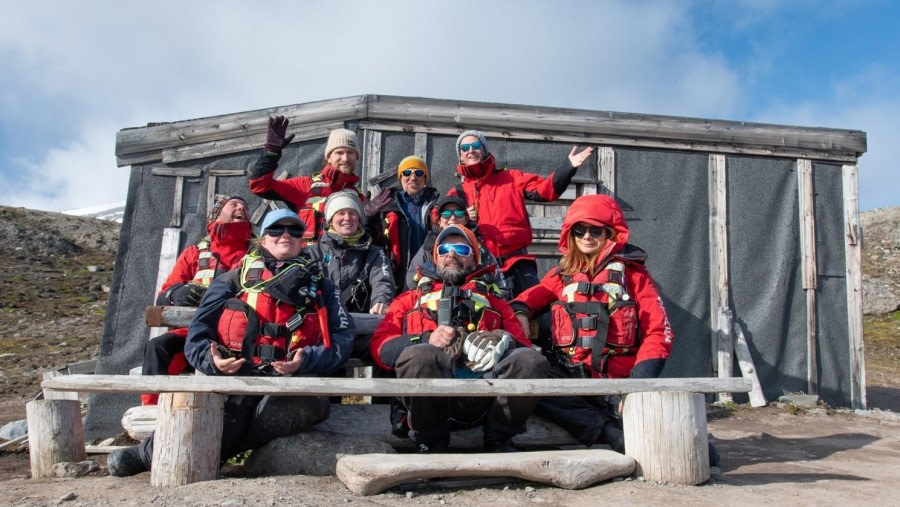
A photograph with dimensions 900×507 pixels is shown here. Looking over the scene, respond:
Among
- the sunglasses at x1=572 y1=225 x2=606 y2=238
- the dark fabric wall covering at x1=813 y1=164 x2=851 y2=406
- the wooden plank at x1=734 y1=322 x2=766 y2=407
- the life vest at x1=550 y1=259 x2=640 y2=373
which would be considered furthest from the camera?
the dark fabric wall covering at x1=813 y1=164 x2=851 y2=406

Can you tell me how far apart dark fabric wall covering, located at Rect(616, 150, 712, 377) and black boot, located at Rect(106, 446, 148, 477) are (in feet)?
19.4

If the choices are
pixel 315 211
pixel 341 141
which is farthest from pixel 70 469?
pixel 341 141

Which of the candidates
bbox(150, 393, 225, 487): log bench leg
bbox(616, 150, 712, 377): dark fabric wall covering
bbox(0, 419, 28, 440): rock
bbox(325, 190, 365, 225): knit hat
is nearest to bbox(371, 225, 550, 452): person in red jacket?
bbox(325, 190, 365, 225): knit hat

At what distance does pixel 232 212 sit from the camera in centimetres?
600

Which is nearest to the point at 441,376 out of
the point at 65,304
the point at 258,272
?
the point at 258,272

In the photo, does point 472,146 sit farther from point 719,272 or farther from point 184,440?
point 719,272

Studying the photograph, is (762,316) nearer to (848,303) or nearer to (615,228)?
(848,303)

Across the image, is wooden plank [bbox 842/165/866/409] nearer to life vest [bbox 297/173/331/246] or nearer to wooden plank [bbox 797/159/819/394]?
wooden plank [bbox 797/159/819/394]

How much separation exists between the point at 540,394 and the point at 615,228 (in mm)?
1729

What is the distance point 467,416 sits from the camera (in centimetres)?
469

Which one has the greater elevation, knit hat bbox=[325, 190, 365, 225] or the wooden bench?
knit hat bbox=[325, 190, 365, 225]

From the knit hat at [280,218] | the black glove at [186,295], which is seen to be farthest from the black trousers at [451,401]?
the black glove at [186,295]

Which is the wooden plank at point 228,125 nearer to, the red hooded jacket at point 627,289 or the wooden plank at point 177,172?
the wooden plank at point 177,172

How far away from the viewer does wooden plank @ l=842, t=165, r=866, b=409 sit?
→ 337 inches
